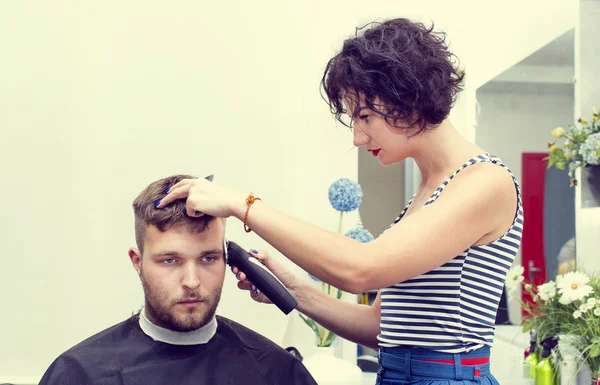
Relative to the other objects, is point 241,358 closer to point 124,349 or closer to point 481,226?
point 124,349

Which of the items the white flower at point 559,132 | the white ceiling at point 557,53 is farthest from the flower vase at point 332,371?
the white ceiling at point 557,53

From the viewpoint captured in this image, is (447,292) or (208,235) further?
(208,235)

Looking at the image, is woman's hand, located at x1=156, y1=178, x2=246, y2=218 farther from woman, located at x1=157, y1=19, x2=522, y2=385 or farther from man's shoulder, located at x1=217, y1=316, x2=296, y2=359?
man's shoulder, located at x1=217, y1=316, x2=296, y2=359

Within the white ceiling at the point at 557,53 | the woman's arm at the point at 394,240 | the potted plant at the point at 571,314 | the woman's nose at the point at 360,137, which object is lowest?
the potted plant at the point at 571,314

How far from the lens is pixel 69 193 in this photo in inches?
108

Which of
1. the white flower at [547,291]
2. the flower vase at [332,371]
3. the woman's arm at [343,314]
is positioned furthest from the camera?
the white flower at [547,291]

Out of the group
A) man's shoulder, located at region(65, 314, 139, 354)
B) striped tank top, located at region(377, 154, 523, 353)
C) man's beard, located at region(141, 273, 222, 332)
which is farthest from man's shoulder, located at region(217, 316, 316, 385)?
striped tank top, located at region(377, 154, 523, 353)

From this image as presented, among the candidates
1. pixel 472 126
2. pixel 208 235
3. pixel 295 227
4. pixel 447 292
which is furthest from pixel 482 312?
pixel 472 126

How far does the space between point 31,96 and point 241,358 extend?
155 cm

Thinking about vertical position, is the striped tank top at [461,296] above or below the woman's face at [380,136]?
below

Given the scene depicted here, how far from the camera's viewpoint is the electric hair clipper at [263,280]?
1624mm

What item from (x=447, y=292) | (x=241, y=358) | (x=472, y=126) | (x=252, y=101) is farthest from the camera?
(x=472, y=126)

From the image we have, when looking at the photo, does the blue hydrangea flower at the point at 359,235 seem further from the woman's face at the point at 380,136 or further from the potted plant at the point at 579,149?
the woman's face at the point at 380,136

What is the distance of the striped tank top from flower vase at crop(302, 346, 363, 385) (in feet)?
3.21
